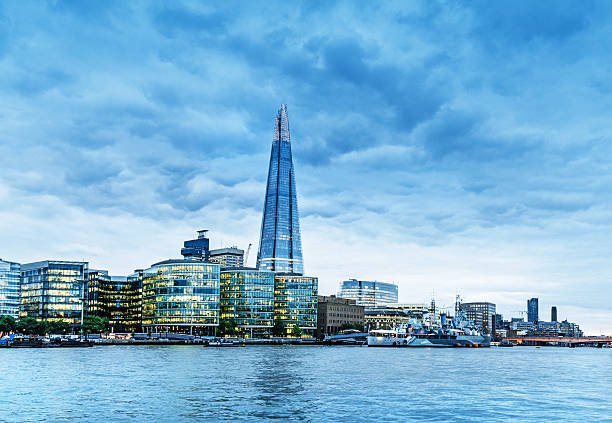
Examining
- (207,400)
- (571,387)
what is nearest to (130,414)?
(207,400)

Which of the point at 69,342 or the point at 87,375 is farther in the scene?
the point at 69,342

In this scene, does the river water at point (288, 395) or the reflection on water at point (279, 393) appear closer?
the river water at point (288, 395)

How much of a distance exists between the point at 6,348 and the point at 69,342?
1784cm

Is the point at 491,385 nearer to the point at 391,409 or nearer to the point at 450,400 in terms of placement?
the point at 450,400

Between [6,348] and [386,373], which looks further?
[6,348]

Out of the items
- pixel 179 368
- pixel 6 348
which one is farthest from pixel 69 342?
pixel 179 368

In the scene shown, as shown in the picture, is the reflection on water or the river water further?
the reflection on water

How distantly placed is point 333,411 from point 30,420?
21795 millimetres

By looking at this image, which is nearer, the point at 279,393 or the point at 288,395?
the point at 288,395

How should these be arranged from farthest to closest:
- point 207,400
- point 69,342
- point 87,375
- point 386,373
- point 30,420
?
point 69,342, point 386,373, point 87,375, point 207,400, point 30,420

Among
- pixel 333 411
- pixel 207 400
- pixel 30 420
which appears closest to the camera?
pixel 30 420

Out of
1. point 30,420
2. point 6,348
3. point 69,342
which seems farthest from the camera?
point 69,342

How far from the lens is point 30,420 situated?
1716 inches

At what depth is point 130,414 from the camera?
152 feet
